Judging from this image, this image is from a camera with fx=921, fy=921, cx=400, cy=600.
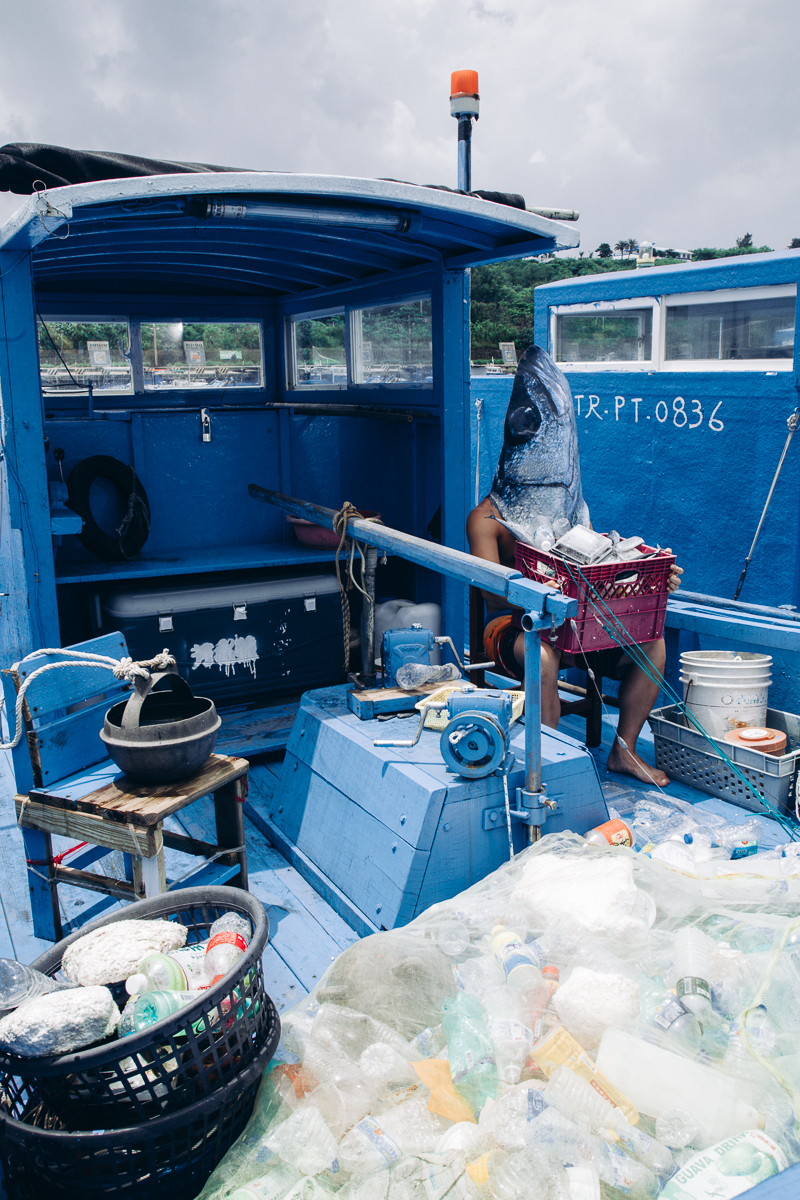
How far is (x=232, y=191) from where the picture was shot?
3.96m

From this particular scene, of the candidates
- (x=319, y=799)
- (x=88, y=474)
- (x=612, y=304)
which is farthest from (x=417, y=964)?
(x=612, y=304)

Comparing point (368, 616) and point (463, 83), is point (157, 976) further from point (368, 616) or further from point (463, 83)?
point (463, 83)

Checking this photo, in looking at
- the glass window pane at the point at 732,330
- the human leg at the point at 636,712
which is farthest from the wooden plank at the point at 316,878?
the glass window pane at the point at 732,330

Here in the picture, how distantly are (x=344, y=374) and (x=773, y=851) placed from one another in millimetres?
4564

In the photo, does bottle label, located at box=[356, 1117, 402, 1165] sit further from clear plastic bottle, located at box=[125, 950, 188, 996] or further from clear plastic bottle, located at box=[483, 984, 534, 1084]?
clear plastic bottle, located at box=[125, 950, 188, 996]

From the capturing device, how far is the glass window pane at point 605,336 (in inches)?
356

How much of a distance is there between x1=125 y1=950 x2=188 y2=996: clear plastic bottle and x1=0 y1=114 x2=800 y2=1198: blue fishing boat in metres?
0.68

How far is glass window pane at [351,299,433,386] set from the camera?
6008 mm

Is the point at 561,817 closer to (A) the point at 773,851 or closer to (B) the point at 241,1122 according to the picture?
(A) the point at 773,851

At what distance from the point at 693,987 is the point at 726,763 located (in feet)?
7.36

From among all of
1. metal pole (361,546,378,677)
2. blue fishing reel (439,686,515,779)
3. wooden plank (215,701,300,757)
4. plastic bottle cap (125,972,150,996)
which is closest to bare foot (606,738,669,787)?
metal pole (361,546,378,677)

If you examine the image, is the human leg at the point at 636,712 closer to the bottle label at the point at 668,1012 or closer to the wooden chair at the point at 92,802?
the wooden chair at the point at 92,802

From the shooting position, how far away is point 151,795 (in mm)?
3305

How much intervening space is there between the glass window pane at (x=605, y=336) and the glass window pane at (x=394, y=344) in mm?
3519
